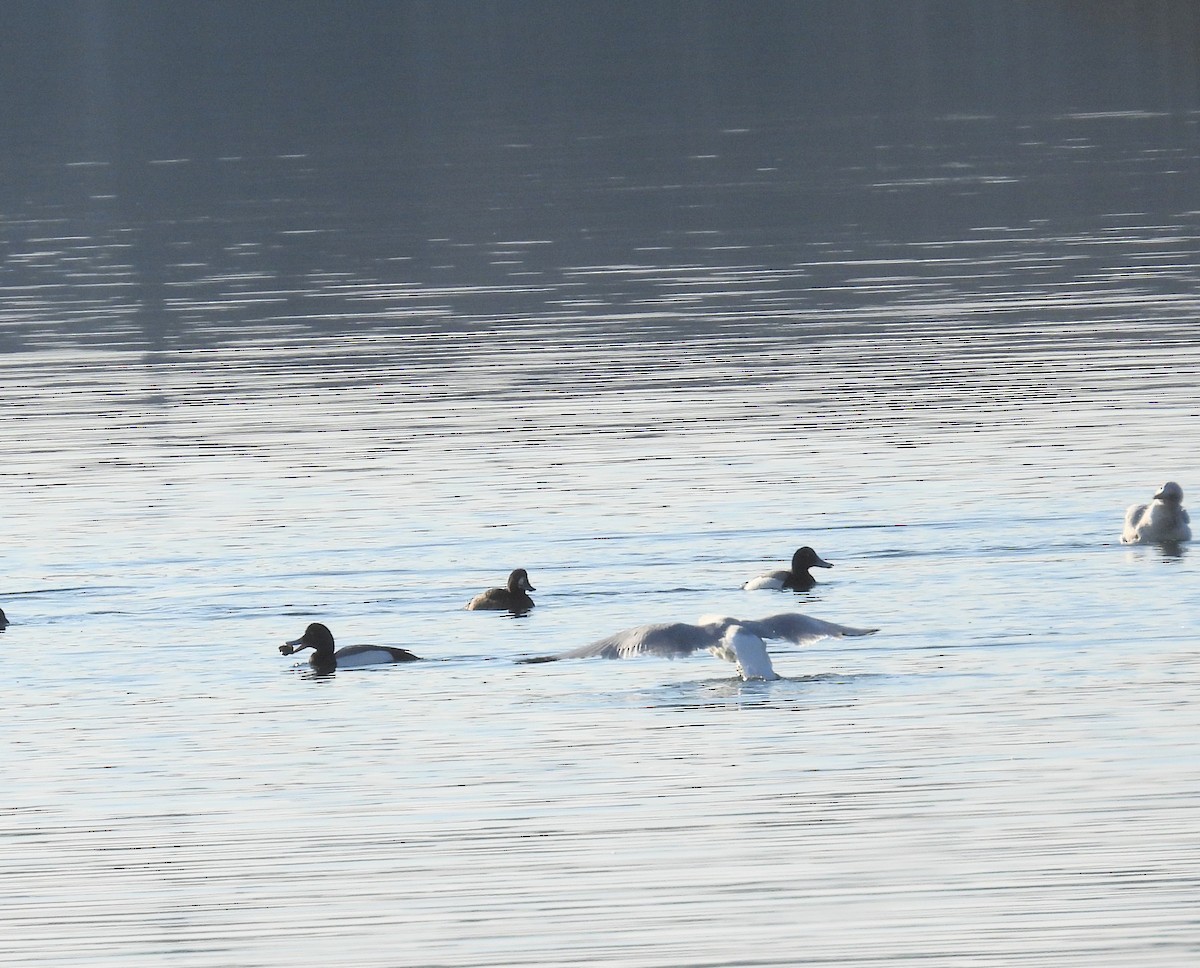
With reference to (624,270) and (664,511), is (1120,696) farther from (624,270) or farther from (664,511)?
(624,270)

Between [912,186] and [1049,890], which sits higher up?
[912,186]

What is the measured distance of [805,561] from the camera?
24531 millimetres

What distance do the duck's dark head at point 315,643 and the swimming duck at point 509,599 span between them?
1.61m

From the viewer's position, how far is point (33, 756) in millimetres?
19391

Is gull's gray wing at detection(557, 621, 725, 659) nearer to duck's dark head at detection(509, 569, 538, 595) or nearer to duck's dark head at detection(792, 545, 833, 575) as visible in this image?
duck's dark head at detection(509, 569, 538, 595)

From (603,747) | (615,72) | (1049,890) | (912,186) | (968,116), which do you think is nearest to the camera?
(1049,890)

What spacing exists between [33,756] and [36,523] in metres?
9.40

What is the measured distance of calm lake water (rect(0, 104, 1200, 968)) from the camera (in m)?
15.6

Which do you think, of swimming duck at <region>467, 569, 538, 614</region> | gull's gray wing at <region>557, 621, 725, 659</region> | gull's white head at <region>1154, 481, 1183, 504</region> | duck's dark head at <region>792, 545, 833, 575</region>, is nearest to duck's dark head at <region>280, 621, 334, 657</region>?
swimming duck at <region>467, 569, 538, 614</region>

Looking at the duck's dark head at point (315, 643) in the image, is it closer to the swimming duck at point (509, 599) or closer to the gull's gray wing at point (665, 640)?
the swimming duck at point (509, 599)

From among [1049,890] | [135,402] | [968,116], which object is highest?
[968,116]

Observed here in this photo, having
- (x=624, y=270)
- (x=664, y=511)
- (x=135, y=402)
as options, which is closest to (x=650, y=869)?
(x=664, y=511)

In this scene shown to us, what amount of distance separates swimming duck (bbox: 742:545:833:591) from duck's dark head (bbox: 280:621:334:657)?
12.7 ft

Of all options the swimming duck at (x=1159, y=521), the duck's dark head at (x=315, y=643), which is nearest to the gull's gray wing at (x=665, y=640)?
the duck's dark head at (x=315, y=643)
